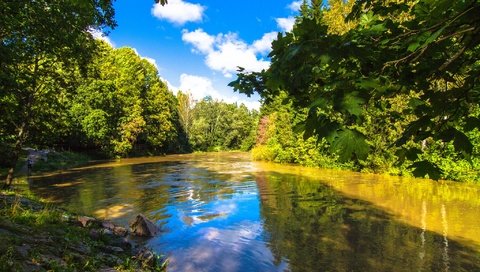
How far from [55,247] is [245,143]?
8258 cm

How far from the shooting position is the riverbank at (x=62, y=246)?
19.7ft

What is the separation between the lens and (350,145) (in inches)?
85.4

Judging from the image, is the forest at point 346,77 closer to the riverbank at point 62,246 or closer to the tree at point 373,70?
the tree at point 373,70

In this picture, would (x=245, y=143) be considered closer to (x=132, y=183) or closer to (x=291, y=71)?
(x=132, y=183)

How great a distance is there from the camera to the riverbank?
6008 millimetres

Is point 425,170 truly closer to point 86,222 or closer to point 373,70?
point 373,70

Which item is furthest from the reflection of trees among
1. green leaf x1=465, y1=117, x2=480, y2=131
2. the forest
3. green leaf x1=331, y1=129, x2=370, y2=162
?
green leaf x1=331, y1=129, x2=370, y2=162

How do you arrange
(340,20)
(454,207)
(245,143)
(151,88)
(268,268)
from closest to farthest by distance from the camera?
(268,268) < (454,207) < (340,20) < (151,88) < (245,143)

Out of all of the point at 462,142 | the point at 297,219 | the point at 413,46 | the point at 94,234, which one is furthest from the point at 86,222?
the point at 413,46

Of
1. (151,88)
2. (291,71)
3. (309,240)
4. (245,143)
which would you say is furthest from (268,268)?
(245,143)

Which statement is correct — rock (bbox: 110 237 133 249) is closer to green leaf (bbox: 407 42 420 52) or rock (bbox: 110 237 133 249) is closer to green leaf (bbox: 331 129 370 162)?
green leaf (bbox: 331 129 370 162)

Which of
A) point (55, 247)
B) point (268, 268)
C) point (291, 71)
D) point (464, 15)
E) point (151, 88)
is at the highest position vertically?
point (151, 88)

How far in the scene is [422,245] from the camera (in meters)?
10.7

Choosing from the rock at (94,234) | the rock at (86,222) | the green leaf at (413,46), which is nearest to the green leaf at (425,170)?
the green leaf at (413,46)
